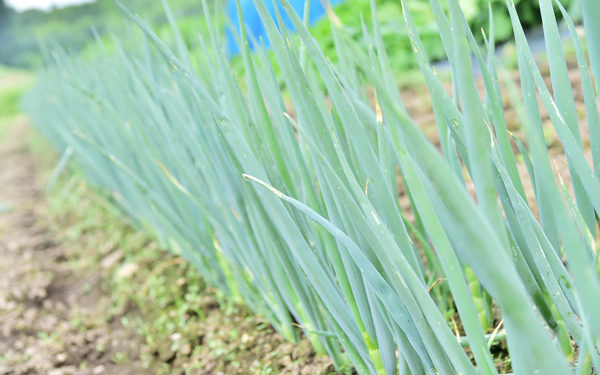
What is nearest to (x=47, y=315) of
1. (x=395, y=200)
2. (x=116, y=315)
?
(x=116, y=315)

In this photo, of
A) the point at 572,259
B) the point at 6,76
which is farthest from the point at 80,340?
the point at 6,76

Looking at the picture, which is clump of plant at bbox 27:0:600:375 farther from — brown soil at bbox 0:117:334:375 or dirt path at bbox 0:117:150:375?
dirt path at bbox 0:117:150:375

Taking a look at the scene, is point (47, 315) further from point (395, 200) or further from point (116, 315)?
point (395, 200)

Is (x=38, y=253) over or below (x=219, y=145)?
below

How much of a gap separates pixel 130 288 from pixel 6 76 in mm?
13631

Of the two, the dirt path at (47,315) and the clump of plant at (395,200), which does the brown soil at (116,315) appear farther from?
the clump of plant at (395,200)

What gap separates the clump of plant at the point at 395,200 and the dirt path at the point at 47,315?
0.63m

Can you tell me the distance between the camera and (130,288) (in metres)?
1.69

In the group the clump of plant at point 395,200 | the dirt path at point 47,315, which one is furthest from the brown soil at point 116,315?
the clump of plant at point 395,200

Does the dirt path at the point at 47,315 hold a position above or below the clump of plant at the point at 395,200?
below

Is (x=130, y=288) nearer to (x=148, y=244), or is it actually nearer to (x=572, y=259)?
(x=148, y=244)

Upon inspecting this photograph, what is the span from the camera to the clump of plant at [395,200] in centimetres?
36

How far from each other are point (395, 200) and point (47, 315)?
1511mm

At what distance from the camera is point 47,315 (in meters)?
1.67
